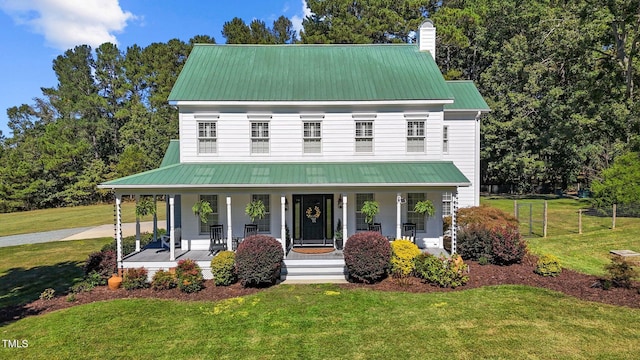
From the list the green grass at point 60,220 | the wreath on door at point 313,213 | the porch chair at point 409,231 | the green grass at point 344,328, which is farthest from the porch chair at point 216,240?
the green grass at point 60,220

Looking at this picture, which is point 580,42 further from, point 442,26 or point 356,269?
point 356,269

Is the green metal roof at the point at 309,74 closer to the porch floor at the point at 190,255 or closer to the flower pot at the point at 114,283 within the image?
the porch floor at the point at 190,255

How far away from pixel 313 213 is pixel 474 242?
6.79 m

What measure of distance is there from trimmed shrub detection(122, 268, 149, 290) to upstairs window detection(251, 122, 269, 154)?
255 inches

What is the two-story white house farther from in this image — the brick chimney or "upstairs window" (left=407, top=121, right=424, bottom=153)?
the brick chimney

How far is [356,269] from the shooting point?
11859mm

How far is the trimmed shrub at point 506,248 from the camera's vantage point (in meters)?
13.2

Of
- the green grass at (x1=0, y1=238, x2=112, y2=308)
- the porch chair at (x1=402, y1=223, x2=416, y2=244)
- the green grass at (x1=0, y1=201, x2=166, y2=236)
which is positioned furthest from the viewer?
the green grass at (x1=0, y1=201, x2=166, y2=236)

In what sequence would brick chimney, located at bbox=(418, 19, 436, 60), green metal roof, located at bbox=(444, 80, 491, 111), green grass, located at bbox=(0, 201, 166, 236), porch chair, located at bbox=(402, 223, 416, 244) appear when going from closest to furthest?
porch chair, located at bbox=(402, 223, 416, 244) → green metal roof, located at bbox=(444, 80, 491, 111) → brick chimney, located at bbox=(418, 19, 436, 60) → green grass, located at bbox=(0, 201, 166, 236)

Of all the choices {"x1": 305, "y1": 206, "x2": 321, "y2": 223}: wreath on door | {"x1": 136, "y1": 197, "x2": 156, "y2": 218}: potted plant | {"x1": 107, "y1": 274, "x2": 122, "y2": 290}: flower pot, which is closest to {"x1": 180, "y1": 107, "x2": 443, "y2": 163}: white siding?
{"x1": 305, "y1": 206, "x2": 321, "y2": 223}: wreath on door

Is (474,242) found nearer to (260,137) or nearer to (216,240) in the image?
(260,137)

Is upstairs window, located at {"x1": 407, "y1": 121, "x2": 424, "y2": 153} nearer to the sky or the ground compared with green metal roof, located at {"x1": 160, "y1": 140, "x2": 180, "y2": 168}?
nearer to the sky

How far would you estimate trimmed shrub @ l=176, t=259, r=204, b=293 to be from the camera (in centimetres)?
1156

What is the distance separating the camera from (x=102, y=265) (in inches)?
507
